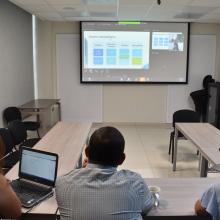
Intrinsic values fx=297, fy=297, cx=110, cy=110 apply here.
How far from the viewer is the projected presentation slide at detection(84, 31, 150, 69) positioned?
716 centimetres

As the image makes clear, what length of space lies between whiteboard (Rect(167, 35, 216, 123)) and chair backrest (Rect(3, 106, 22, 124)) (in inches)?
145

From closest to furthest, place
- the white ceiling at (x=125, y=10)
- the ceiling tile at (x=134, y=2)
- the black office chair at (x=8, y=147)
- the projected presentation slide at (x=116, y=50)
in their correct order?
the black office chair at (x=8, y=147) → the ceiling tile at (x=134, y=2) → the white ceiling at (x=125, y=10) → the projected presentation slide at (x=116, y=50)

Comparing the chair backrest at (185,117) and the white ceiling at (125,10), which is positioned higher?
the white ceiling at (125,10)

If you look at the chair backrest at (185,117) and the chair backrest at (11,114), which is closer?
the chair backrest at (185,117)

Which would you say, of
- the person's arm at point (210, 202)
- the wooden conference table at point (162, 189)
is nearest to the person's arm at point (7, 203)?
the wooden conference table at point (162, 189)

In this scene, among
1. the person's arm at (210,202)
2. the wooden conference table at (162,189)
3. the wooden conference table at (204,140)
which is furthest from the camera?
the wooden conference table at (204,140)

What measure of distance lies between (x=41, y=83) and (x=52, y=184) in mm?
5627

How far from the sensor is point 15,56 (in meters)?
6.03

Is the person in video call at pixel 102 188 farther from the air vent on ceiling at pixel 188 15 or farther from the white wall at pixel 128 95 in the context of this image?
the white wall at pixel 128 95

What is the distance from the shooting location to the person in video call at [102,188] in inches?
55.3

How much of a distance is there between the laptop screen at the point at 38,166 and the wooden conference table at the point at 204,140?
1.61 m

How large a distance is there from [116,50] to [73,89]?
143 centimetres

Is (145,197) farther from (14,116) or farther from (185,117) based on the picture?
(14,116)

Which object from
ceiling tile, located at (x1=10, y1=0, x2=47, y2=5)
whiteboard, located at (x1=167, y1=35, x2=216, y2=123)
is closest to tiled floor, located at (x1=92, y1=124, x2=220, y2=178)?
whiteboard, located at (x1=167, y1=35, x2=216, y2=123)
